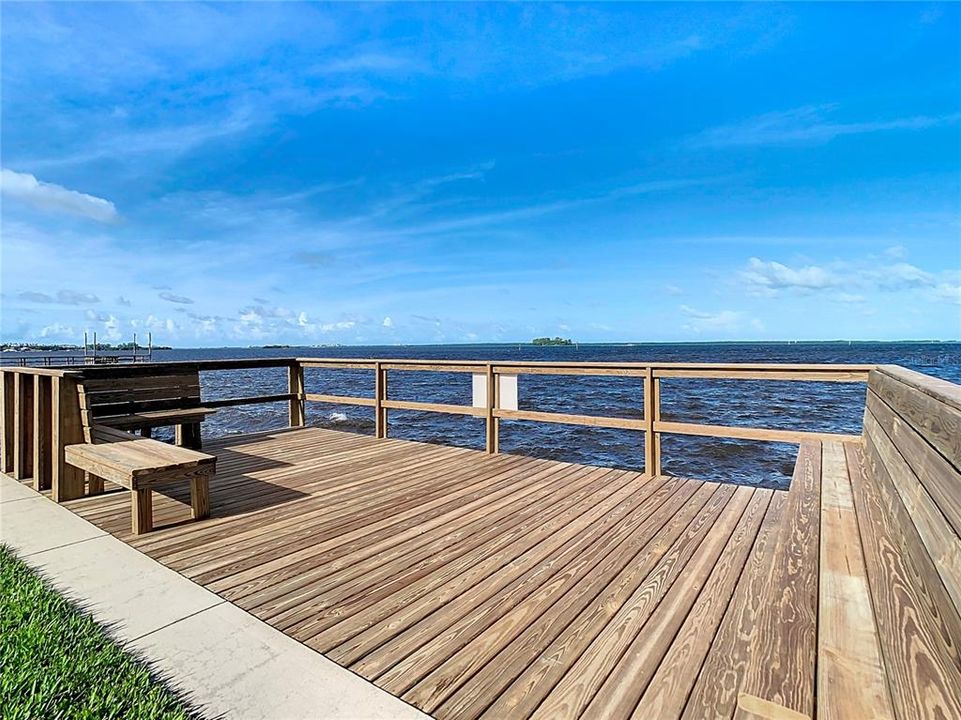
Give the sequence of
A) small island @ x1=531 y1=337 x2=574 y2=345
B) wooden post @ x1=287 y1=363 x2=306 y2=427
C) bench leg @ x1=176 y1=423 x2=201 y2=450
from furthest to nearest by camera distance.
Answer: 1. small island @ x1=531 y1=337 x2=574 y2=345
2. wooden post @ x1=287 y1=363 x2=306 y2=427
3. bench leg @ x1=176 y1=423 x2=201 y2=450

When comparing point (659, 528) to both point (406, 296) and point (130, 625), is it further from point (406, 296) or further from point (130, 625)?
point (406, 296)

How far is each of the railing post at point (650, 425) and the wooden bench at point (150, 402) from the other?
407cm

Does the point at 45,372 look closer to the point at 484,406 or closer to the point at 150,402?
the point at 150,402

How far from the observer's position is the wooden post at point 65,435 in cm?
341

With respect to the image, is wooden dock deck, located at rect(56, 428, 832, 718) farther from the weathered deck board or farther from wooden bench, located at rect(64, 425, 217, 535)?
wooden bench, located at rect(64, 425, 217, 535)

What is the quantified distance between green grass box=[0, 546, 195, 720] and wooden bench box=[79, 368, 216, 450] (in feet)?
8.32

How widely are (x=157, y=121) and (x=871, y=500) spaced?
12624 millimetres

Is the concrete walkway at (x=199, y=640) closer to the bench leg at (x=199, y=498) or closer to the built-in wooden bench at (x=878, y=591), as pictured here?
the bench leg at (x=199, y=498)

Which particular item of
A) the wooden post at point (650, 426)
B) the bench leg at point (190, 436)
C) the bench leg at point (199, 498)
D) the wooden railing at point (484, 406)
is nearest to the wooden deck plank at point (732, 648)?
the wooden railing at point (484, 406)

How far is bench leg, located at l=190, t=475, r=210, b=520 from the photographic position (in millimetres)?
3049

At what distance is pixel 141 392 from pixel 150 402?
0.41ft

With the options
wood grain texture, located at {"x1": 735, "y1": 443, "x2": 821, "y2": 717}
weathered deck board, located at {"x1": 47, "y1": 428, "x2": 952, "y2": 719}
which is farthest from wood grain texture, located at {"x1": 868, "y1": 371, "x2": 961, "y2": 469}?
wood grain texture, located at {"x1": 735, "y1": 443, "x2": 821, "y2": 717}

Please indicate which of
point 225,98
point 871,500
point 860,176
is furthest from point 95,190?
→ point 860,176

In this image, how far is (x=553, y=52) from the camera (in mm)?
9383
